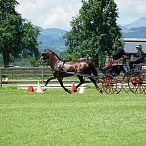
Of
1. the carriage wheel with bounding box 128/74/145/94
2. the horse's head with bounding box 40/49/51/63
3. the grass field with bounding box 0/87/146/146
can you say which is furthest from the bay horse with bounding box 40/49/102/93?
the grass field with bounding box 0/87/146/146

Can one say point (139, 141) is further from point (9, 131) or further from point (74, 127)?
point (9, 131)

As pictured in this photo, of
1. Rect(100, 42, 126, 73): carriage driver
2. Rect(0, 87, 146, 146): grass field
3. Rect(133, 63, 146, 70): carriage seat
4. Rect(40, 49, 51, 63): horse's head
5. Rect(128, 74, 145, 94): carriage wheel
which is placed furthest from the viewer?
Rect(40, 49, 51, 63): horse's head

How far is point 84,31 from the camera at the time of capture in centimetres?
6938

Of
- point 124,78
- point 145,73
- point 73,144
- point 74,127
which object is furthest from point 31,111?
point 145,73

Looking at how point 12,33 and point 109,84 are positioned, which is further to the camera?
point 12,33

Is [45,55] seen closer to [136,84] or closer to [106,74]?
[106,74]

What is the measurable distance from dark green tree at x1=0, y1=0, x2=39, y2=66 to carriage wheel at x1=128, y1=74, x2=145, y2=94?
41.0 meters

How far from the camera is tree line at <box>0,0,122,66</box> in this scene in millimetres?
65562

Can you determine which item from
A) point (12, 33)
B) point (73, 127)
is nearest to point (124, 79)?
point (73, 127)

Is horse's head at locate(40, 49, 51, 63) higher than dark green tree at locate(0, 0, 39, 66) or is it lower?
lower

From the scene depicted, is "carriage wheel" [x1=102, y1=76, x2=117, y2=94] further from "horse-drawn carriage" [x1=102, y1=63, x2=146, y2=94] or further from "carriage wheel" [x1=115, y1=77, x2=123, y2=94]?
"carriage wheel" [x1=115, y1=77, x2=123, y2=94]

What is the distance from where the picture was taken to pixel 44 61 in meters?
26.0

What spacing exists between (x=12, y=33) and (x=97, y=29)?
10.3m

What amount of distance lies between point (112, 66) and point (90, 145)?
14321 mm
